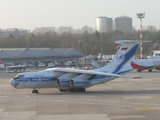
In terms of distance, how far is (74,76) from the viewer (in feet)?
112

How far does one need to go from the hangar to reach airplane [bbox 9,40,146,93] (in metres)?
74.5

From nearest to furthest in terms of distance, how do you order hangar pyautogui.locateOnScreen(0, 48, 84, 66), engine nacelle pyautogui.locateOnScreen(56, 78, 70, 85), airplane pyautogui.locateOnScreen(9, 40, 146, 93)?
airplane pyautogui.locateOnScreen(9, 40, 146, 93), engine nacelle pyautogui.locateOnScreen(56, 78, 70, 85), hangar pyautogui.locateOnScreen(0, 48, 84, 66)

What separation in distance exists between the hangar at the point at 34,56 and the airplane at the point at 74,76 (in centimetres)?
7450

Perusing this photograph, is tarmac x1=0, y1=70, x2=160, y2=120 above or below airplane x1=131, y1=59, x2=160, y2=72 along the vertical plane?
below

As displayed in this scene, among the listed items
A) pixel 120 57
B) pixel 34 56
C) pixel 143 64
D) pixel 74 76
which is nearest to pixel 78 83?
pixel 74 76

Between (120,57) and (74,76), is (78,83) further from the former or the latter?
(120,57)

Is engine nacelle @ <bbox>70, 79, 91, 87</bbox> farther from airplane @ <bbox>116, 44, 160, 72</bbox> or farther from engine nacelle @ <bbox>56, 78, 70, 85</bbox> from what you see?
airplane @ <bbox>116, 44, 160, 72</bbox>

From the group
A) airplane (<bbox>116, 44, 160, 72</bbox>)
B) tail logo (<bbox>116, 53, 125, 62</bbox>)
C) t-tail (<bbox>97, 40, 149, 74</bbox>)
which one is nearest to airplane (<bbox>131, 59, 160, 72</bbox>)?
airplane (<bbox>116, 44, 160, 72</bbox>)

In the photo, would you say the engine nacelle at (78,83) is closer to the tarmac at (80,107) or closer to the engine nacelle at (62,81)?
the engine nacelle at (62,81)

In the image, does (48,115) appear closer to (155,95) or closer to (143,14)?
(155,95)

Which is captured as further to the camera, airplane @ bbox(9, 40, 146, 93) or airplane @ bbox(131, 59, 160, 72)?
airplane @ bbox(131, 59, 160, 72)

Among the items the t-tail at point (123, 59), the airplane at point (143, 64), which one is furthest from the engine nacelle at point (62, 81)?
the airplane at point (143, 64)

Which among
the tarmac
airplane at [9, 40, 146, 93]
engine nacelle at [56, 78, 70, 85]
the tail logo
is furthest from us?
the tail logo

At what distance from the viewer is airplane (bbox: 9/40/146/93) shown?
32.8 meters
